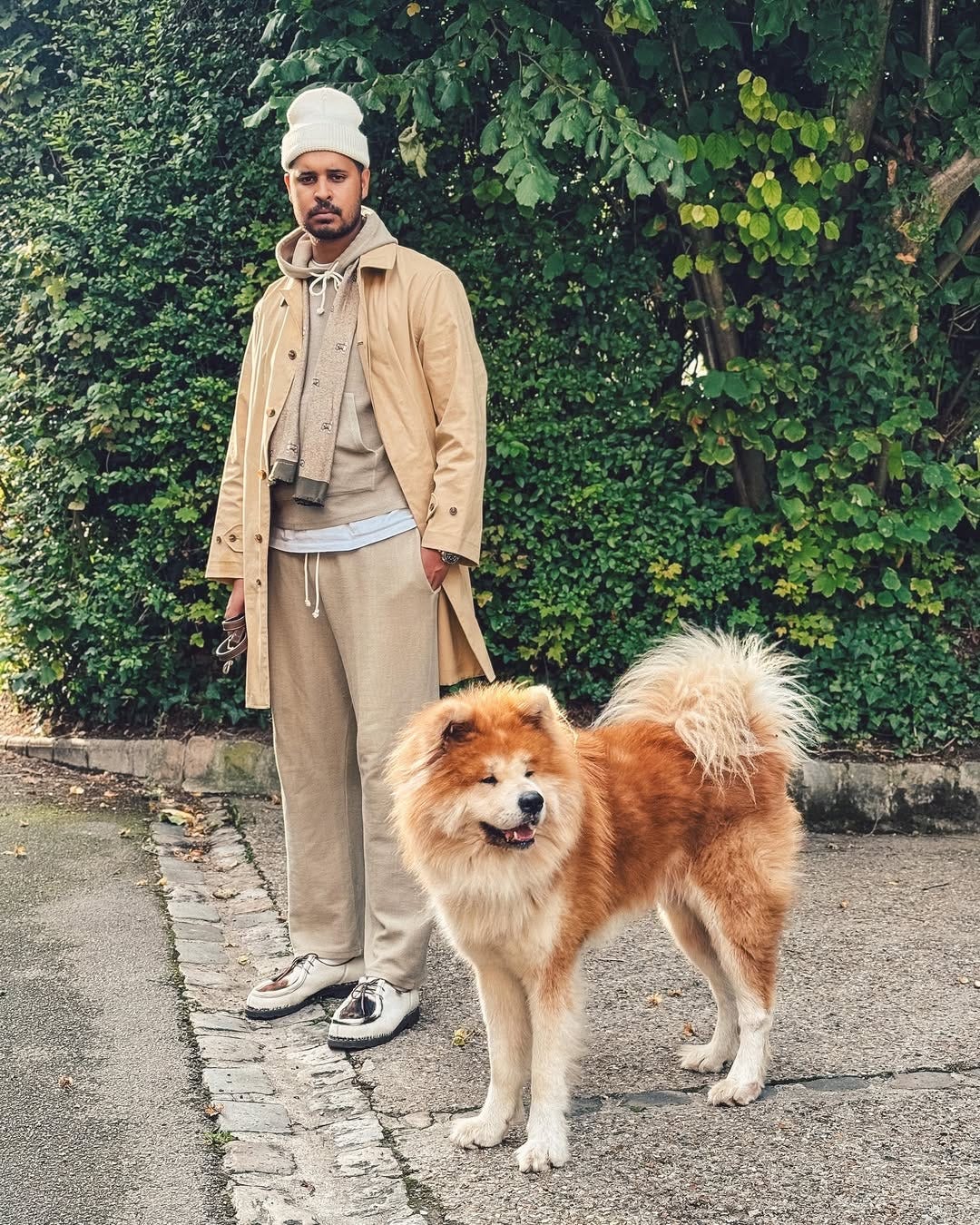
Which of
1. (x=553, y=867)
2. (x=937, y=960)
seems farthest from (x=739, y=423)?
(x=553, y=867)

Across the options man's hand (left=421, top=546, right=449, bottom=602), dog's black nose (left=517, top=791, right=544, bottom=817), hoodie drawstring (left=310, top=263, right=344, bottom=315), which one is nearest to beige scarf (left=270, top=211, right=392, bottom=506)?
hoodie drawstring (left=310, top=263, right=344, bottom=315)

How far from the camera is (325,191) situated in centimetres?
426

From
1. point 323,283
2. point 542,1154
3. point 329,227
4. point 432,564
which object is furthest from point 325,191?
point 542,1154

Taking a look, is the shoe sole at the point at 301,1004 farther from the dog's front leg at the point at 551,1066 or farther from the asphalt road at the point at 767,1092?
the dog's front leg at the point at 551,1066

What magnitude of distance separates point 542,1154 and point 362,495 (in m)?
2.01

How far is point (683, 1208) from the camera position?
3.28m

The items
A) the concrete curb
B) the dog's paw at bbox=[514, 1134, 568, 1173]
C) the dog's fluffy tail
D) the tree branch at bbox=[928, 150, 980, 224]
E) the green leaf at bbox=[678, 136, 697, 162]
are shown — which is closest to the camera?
the dog's paw at bbox=[514, 1134, 568, 1173]

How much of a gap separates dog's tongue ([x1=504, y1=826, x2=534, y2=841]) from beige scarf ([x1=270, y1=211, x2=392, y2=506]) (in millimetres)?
1393

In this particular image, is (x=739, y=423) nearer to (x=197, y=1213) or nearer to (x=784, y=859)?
(x=784, y=859)

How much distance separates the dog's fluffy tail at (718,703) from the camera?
3.95 meters

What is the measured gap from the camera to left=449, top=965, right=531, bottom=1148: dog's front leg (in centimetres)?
361

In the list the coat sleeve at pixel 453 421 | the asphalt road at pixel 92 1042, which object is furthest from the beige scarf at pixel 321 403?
the asphalt road at pixel 92 1042

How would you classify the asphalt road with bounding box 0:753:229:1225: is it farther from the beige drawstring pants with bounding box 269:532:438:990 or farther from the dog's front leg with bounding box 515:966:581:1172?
the dog's front leg with bounding box 515:966:581:1172

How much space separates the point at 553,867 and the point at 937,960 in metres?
2.13
